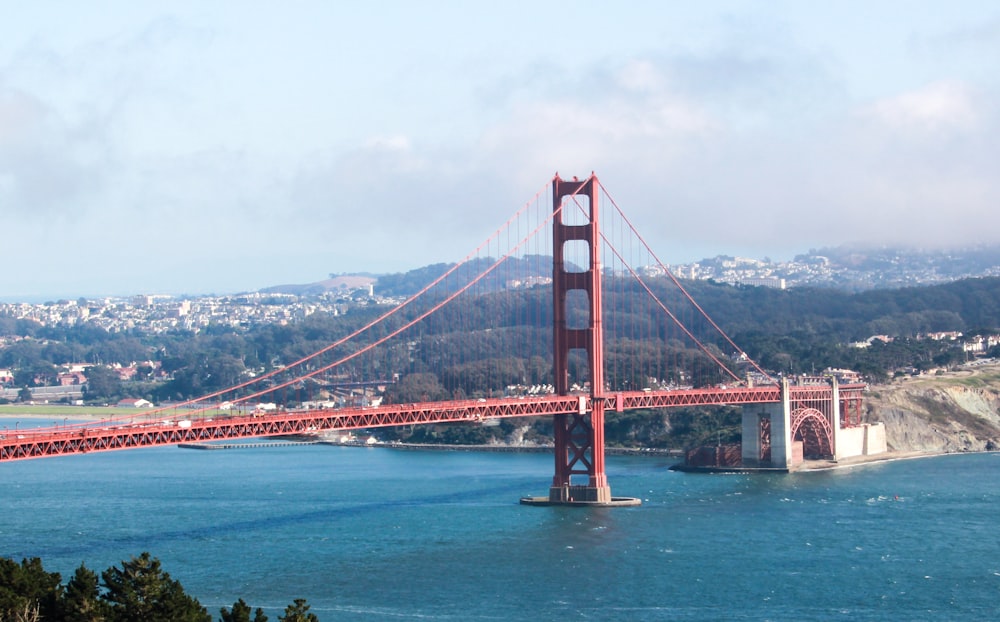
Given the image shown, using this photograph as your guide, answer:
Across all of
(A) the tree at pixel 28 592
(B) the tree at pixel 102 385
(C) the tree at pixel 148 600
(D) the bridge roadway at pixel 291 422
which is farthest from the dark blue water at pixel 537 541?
(B) the tree at pixel 102 385

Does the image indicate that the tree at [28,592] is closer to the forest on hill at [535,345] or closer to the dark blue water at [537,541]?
the dark blue water at [537,541]

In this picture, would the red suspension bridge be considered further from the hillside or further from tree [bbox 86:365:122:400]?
tree [bbox 86:365:122:400]

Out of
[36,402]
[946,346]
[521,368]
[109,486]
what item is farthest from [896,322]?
[109,486]

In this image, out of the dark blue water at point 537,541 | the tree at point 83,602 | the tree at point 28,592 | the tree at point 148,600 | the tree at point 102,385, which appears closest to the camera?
the tree at point 83,602

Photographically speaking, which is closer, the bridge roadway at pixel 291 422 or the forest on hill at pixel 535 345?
the bridge roadway at pixel 291 422

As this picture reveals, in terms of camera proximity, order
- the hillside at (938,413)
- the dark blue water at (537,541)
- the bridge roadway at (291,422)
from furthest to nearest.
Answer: the hillside at (938,413)
the bridge roadway at (291,422)
the dark blue water at (537,541)

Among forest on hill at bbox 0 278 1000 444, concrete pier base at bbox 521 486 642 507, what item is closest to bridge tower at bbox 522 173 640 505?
concrete pier base at bbox 521 486 642 507
